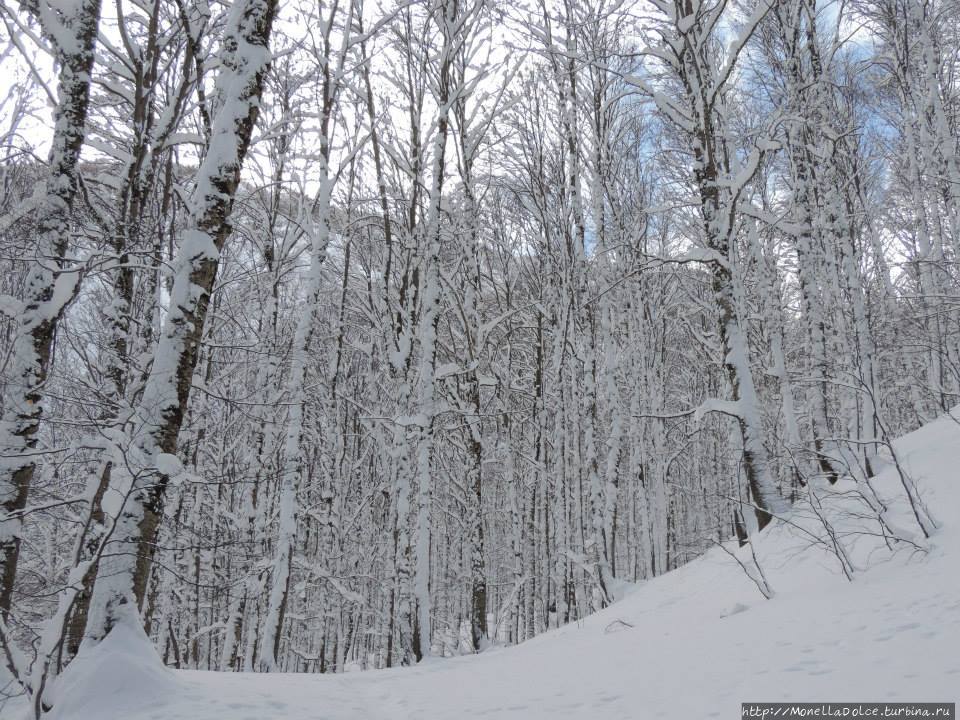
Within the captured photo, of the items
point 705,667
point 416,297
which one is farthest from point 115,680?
point 416,297

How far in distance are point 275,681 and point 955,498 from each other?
6089 millimetres

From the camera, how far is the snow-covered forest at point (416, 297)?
477cm

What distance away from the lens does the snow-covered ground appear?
2959mm

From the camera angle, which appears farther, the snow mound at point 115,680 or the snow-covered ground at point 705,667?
the snow mound at point 115,680

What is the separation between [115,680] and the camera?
3.64 meters

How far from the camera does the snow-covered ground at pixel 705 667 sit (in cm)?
296

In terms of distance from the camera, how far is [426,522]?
28.1ft

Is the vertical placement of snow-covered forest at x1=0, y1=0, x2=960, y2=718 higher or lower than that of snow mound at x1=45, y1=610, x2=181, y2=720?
higher

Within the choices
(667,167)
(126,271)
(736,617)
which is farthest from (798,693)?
(667,167)

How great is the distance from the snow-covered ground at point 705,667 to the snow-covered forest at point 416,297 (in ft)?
0.94

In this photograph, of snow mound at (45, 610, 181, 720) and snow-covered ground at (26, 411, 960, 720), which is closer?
snow-covered ground at (26, 411, 960, 720)

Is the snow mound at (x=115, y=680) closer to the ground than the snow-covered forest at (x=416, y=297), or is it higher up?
closer to the ground

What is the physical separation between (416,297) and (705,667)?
9.22 metres

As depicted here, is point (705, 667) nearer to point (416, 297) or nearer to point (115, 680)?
point (115, 680)
